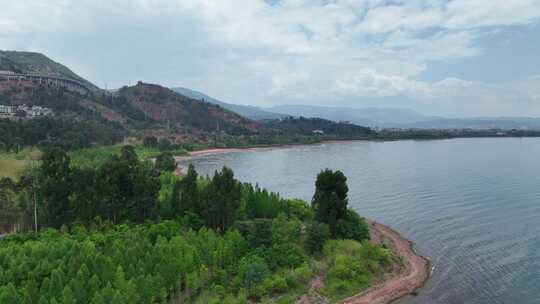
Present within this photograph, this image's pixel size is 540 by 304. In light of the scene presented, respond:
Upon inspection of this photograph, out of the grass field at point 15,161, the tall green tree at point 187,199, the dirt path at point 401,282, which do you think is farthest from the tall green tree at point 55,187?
the dirt path at point 401,282

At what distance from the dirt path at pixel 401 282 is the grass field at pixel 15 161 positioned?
1767 inches

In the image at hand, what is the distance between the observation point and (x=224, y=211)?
34.6m

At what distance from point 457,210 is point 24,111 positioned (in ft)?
359

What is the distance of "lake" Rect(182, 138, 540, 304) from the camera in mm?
29500

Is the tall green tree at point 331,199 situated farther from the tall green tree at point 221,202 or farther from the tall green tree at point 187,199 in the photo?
the tall green tree at point 187,199

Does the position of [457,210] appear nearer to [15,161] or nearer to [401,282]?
[401,282]

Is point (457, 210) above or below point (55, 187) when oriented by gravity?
below

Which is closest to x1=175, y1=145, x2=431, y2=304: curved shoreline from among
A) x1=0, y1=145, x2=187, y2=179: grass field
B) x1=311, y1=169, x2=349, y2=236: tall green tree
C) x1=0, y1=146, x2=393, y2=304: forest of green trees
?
x1=0, y1=146, x2=393, y2=304: forest of green trees

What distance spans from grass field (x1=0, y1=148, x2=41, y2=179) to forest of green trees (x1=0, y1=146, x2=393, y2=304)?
1627 cm

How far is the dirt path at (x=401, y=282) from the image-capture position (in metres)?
26.5

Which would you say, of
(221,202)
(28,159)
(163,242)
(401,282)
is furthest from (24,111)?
(401,282)

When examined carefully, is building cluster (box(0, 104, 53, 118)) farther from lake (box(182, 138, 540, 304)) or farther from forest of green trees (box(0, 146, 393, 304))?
forest of green trees (box(0, 146, 393, 304))

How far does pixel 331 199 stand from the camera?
33.8m

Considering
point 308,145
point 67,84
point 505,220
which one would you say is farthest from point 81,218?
point 67,84
